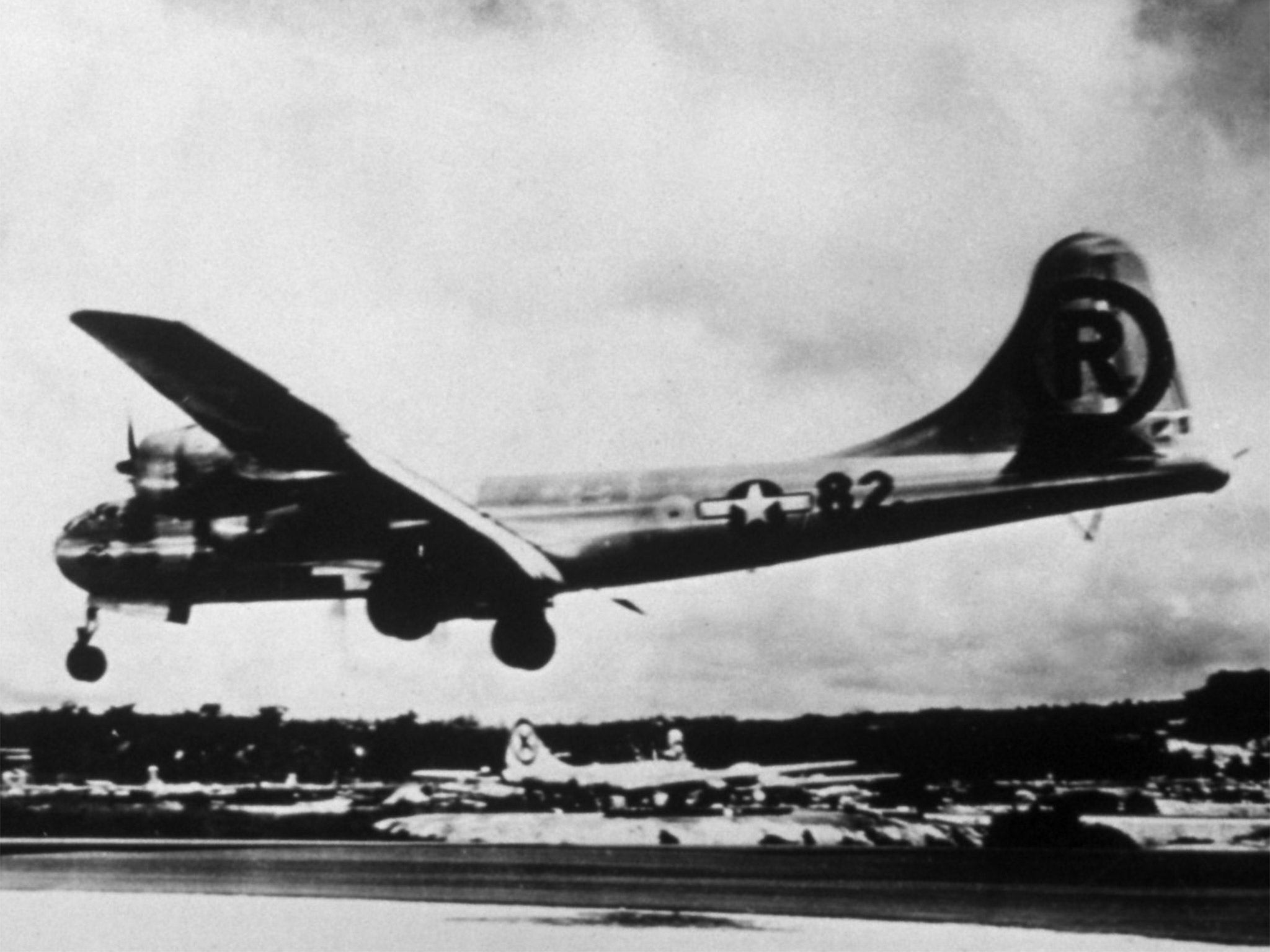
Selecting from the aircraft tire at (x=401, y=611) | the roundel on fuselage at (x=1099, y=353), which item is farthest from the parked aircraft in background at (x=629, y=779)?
the roundel on fuselage at (x=1099, y=353)

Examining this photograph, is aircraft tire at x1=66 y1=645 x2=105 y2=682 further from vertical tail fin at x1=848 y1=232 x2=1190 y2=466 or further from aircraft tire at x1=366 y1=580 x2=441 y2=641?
vertical tail fin at x1=848 y1=232 x2=1190 y2=466

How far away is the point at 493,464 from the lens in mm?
5609

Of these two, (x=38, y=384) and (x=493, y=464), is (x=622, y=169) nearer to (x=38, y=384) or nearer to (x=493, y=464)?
(x=493, y=464)

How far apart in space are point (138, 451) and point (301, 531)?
861mm

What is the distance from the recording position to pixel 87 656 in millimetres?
5832

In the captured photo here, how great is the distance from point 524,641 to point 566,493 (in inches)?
24.7

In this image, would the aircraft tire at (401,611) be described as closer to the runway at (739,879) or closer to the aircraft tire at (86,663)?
the runway at (739,879)

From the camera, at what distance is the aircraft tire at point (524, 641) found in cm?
552

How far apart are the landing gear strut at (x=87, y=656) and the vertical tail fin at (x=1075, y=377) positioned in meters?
3.42

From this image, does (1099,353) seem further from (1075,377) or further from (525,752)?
(525,752)

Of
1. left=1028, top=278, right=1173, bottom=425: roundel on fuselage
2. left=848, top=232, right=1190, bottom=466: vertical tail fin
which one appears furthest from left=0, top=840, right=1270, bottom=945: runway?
left=1028, top=278, right=1173, bottom=425: roundel on fuselage

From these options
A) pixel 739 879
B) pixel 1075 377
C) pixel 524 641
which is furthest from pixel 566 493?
pixel 1075 377

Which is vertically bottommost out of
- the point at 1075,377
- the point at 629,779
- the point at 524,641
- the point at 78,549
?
the point at 629,779

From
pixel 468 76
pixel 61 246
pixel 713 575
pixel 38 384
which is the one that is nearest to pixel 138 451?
pixel 38 384
